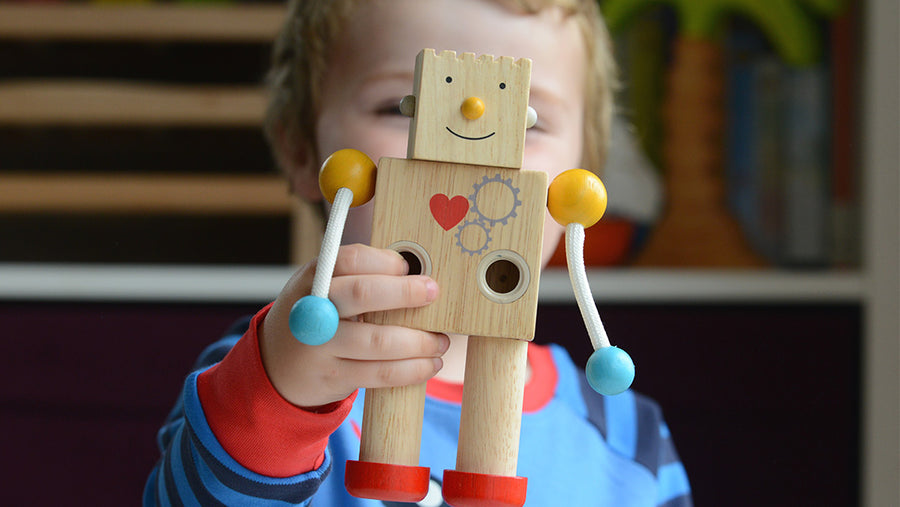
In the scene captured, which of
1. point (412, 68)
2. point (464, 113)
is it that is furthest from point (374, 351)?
point (412, 68)

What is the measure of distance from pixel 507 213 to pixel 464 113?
5cm

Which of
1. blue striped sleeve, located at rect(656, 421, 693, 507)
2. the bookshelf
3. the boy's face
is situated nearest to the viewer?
the boy's face

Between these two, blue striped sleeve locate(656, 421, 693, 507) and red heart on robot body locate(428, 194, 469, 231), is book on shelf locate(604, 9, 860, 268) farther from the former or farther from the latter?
red heart on robot body locate(428, 194, 469, 231)

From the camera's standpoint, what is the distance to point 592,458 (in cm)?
62

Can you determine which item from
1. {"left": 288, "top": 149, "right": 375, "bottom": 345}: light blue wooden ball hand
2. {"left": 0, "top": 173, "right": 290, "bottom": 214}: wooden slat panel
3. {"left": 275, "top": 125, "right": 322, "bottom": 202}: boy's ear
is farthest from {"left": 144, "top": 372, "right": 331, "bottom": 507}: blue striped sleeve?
{"left": 0, "top": 173, "right": 290, "bottom": 214}: wooden slat panel

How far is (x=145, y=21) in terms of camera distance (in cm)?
117

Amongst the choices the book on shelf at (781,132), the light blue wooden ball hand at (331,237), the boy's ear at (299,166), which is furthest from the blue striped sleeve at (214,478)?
the book on shelf at (781,132)

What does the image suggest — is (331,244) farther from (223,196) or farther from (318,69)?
(223,196)

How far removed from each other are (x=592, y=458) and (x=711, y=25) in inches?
30.2

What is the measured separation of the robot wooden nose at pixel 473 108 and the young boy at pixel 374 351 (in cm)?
7

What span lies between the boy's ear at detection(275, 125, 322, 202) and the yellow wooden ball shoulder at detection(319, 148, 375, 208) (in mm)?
290

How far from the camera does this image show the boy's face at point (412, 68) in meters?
0.53

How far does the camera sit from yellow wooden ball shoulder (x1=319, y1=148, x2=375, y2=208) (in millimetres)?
365

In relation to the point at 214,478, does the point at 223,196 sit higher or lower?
higher
